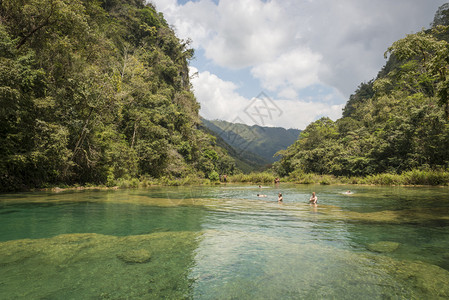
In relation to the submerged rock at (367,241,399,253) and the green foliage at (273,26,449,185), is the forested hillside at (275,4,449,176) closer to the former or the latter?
the green foliage at (273,26,449,185)

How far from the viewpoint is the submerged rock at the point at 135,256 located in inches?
211

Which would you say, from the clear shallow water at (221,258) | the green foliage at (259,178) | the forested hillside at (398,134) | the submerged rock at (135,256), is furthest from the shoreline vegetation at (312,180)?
the submerged rock at (135,256)

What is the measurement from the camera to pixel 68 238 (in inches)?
277

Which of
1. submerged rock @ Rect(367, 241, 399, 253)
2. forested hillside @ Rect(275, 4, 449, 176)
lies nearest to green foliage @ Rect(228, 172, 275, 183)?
forested hillside @ Rect(275, 4, 449, 176)

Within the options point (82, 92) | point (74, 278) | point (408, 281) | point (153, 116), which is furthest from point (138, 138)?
point (408, 281)

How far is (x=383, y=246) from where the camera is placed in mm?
6477

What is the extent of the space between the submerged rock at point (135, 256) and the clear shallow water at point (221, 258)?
22 mm

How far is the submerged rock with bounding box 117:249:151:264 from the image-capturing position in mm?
5371

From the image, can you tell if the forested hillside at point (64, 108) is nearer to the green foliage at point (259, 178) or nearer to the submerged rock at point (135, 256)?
the green foliage at point (259, 178)

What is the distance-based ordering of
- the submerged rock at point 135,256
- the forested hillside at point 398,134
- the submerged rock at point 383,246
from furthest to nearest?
the forested hillside at point 398,134, the submerged rock at point 383,246, the submerged rock at point 135,256

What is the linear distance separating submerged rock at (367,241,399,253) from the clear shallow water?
2 centimetres

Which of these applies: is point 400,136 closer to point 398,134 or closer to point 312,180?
point 398,134

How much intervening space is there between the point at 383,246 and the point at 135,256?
6003mm

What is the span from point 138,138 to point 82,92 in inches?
546
